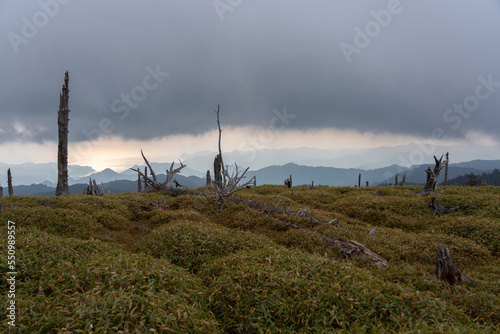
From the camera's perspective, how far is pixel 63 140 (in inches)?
796

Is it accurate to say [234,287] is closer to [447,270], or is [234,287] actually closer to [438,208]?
[447,270]

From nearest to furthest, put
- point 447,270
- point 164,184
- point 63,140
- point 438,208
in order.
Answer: point 447,270
point 438,208
point 63,140
point 164,184

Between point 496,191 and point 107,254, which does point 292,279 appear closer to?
→ point 107,254

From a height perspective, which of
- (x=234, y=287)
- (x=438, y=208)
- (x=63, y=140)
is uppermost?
(x=63, y=140)

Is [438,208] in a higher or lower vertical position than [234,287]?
higher

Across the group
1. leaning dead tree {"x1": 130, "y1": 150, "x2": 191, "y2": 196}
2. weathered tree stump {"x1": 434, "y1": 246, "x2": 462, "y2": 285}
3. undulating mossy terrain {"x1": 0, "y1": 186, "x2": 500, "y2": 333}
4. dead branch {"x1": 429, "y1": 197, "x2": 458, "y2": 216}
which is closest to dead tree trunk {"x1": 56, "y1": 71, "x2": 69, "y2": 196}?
leaning dead tree {"x1": 130, "y1": 150, "x2": 191, "y2": 196}

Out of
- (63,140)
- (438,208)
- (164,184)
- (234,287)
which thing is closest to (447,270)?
(234,287)

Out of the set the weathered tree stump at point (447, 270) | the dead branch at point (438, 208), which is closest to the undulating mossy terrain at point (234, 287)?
the weathered tree stump at point (447, 270)

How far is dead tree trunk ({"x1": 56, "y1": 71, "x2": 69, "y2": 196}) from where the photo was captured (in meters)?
20.1

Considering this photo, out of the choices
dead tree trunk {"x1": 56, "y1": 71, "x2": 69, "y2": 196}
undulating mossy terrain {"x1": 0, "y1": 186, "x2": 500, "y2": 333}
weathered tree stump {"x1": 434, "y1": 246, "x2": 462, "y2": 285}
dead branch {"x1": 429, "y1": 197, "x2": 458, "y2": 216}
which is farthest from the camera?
dead tree trunk {"x1": 56, "y1": 71, "x2": 69, "y2": 196}

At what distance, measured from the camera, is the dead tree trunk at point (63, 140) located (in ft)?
65.9

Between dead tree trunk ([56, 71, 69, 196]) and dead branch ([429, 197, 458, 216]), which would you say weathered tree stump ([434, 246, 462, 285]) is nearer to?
dead branch ([429, 197, 458, 216])

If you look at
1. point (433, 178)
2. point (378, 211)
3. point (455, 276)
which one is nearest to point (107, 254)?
point (455, 276)

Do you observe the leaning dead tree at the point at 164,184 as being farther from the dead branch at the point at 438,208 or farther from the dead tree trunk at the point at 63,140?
the dead branch at the point at 438,208
